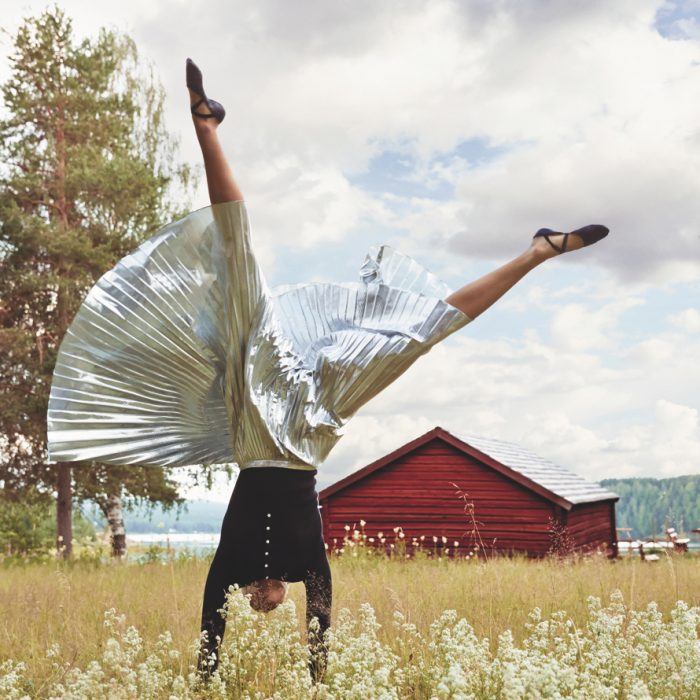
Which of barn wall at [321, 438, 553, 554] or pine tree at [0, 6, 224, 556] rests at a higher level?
pine tree at [0, 6, 224, 556]

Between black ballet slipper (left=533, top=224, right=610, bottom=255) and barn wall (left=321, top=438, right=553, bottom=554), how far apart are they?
38.0 ft

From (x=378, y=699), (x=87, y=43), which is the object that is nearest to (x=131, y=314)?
(x=378, y=699)

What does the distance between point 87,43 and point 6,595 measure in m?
12.5

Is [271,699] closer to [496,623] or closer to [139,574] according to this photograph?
[496,623]

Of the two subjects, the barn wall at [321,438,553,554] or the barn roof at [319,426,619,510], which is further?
the barn wall at [321,438,553,554]

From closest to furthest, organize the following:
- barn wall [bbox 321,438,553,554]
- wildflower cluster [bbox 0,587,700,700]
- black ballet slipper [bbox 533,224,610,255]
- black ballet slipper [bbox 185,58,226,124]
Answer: wildflower cluster [bbox 0,587,700,700]
black ballet slipper [bbox 185,58,226,124]
black ballet slipper [bbox 533,224,610,255]
barn wall [bbox 321,438,553,554]

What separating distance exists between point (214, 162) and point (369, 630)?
7.22ft

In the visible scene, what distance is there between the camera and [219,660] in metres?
3.79

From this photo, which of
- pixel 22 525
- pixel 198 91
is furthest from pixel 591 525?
pixel 198 91

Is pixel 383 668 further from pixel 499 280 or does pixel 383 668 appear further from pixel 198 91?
pixel 198 91

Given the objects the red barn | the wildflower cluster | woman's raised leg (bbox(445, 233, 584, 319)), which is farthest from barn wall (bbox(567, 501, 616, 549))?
woman's raised leg (bbox(445, 233, 584, 319))

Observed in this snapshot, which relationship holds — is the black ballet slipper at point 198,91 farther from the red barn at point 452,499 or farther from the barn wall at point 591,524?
the barn wall at point 591,524

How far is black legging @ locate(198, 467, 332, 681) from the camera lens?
149 inches

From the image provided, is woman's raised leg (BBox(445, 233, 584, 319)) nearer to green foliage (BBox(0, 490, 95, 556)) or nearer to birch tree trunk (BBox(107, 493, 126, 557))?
green foliage (BBox(0, 490, 95, 556))
